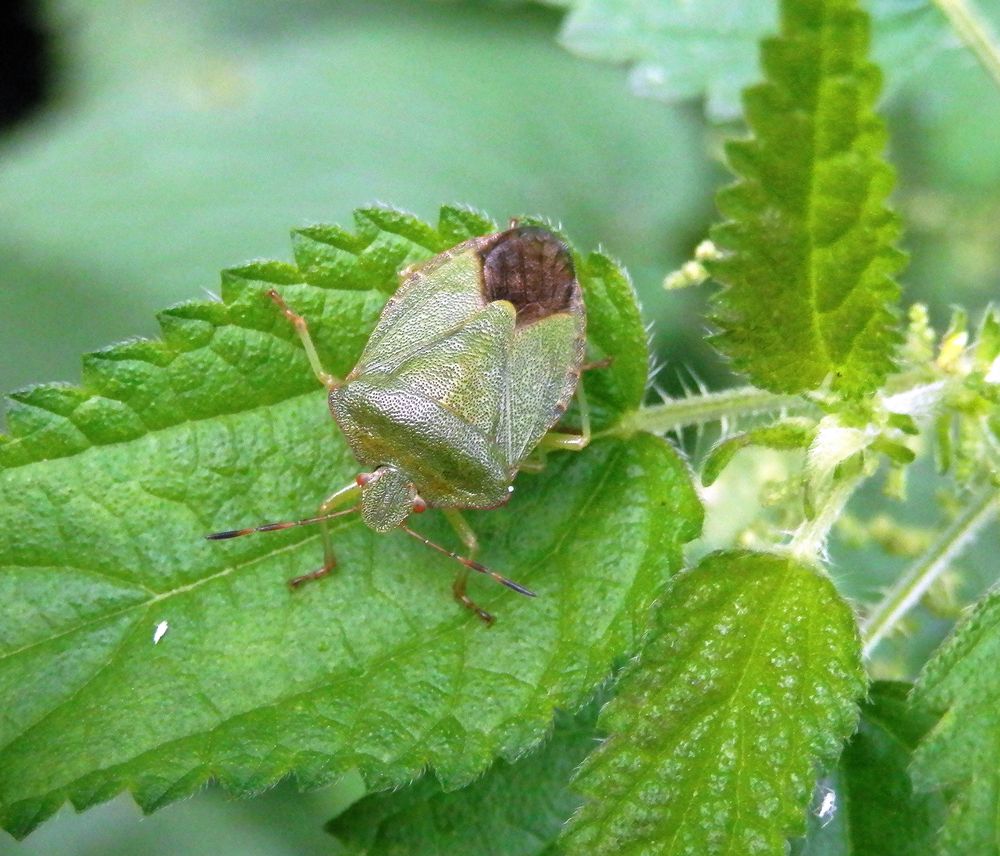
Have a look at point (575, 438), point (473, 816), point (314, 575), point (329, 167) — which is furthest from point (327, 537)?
point (329, 167)

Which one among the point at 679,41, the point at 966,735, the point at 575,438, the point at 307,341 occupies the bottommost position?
the point at 966,735

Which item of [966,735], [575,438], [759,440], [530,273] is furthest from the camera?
[530,273]

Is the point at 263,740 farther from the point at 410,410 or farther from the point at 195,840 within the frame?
the point at 195,840

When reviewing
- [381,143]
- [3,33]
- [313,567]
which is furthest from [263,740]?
[3,33]

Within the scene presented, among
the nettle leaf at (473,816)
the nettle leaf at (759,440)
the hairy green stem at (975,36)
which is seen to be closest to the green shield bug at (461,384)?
the nettle leaf at (759,440)

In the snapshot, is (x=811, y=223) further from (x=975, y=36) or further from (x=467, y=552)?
(x=975, y=36)

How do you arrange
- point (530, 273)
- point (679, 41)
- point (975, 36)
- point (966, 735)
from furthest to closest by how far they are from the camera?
point (679, 41) < point (975, 36) < point (530, 273) < point (966, 735)

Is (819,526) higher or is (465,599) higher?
(819,526)
